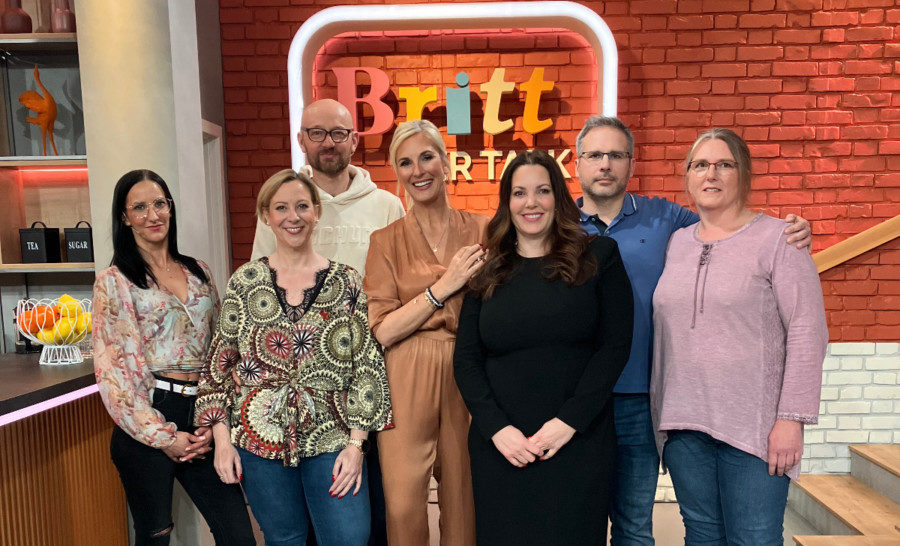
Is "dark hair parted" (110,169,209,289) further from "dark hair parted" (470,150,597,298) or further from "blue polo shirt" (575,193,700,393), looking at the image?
"blue polo shirt" (575,193,700,393)

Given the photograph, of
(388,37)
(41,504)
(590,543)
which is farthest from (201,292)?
(388,37)

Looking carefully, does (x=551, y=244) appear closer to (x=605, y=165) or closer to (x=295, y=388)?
(x=605, y=165)

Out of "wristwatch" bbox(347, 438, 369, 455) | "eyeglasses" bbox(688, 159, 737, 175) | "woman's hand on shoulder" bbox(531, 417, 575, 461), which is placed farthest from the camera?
"wristwatch" bbox(347, 438, 369, 455)

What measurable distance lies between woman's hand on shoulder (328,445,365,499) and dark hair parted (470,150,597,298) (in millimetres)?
600

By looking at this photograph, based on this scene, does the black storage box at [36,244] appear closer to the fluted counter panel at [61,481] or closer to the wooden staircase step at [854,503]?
the fluted counter panel at [61,481]

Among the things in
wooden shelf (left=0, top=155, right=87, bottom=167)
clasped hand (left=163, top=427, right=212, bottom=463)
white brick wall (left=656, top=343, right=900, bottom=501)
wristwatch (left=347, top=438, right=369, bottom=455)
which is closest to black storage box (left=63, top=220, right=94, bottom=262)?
wooden shelf (left=0, top=155, right=87, bottom=167)

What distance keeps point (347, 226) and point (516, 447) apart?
1.11 meters

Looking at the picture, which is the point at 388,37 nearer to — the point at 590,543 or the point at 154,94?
the point at 154,94

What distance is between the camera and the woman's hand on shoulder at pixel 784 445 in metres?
1.54

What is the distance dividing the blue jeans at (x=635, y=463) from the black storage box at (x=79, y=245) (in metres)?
2.50

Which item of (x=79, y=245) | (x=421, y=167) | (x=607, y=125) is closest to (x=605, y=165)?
(x=607, y=125)

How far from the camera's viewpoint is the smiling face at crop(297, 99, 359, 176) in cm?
224

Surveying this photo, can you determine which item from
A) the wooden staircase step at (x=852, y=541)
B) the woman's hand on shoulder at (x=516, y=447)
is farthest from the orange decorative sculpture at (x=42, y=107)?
the wooden staircase step at (x=852, y=541)

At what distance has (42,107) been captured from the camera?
2873 millimetres
